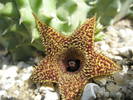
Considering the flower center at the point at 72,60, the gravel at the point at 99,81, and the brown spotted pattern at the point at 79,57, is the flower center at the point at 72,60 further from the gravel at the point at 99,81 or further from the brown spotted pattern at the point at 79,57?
the gravel at the point at 99,81

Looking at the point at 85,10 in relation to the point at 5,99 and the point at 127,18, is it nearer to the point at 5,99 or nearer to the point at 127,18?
the point at 127,18

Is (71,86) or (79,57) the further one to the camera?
(79,57)

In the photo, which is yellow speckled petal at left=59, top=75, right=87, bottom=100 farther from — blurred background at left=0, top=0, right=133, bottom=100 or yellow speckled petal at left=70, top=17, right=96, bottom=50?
yellow speckled petal at left=70, top=17, right=96, bottom=50

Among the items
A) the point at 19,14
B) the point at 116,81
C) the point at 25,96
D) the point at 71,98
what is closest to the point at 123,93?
the point at 116,81

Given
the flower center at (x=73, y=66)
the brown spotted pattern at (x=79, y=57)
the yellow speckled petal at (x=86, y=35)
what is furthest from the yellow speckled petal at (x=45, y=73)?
the yellow speckled petal at (x=86, y=35)

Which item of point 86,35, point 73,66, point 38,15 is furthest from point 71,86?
point 38,15

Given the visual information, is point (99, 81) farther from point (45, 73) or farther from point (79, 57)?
point (45, 73)
